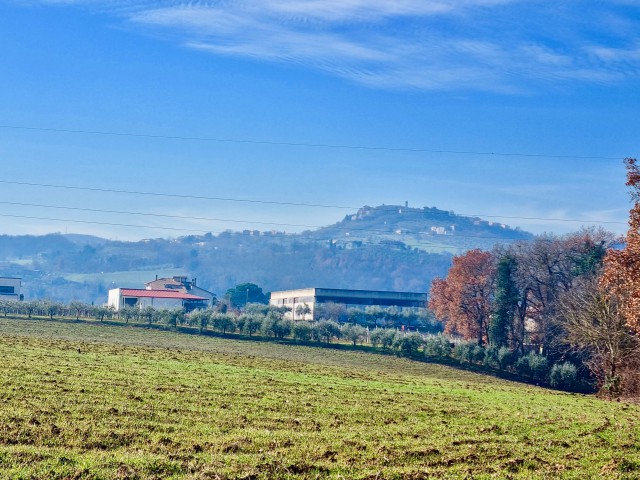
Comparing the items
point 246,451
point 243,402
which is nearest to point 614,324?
point 243,402

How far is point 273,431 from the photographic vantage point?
914 inches

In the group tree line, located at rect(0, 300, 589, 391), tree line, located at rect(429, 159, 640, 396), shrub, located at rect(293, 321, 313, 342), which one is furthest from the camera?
shrub, located at rect(293, 321, 313, 342)

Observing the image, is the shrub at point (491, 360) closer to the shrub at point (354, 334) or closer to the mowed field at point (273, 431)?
the shrub at point (354, 334)

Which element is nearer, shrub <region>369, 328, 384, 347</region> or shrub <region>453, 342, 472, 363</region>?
shrub <region>453, 342, 472, 363</region>

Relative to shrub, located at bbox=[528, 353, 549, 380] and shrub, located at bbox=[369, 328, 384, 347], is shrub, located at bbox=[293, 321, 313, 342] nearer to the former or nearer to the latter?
shrub, located at bbox=[369, 328, 384, 347]

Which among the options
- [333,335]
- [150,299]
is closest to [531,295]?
[333,335]

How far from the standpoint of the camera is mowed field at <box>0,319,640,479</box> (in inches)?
697

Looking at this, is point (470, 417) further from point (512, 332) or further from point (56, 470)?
point (512, 332)

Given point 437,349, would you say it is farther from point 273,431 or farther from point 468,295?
point 273,431

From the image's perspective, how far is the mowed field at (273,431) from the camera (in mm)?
17703

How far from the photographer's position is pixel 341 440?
2205cm

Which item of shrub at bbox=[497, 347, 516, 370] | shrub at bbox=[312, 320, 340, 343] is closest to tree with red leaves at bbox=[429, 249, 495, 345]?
shrub at bbox=[497, 347, 516, 370]

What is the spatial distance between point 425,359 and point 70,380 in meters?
75.6

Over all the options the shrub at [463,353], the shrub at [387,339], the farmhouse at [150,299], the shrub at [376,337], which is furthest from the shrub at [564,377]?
the farmhouse at [150,299]
